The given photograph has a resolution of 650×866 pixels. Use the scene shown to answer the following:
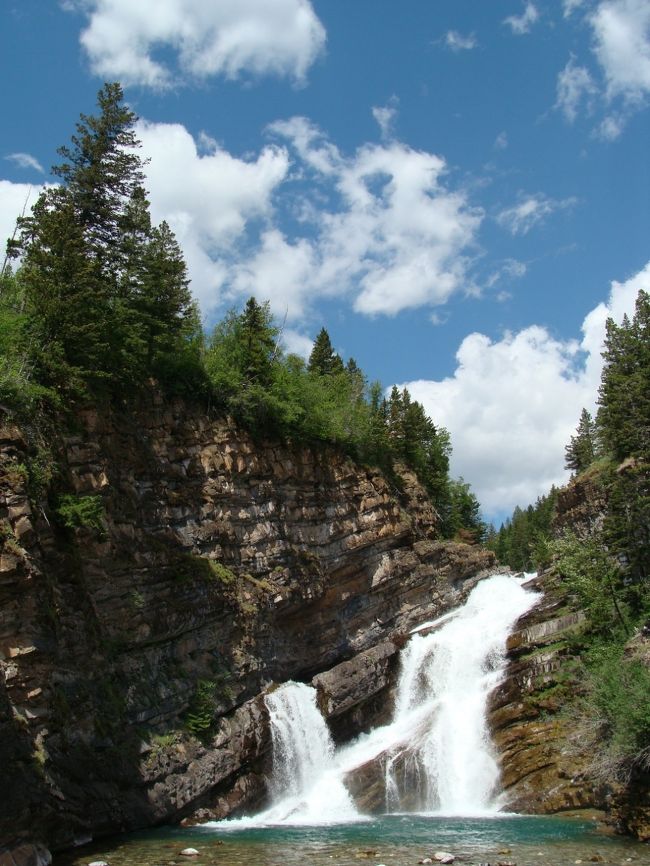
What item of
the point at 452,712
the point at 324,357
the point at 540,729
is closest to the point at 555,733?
the point at 540,729

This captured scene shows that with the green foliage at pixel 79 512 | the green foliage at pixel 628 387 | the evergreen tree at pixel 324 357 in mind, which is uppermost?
the evergreen tree at pixel 324 357

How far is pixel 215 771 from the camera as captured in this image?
27844mm

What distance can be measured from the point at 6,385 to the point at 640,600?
30.8 m

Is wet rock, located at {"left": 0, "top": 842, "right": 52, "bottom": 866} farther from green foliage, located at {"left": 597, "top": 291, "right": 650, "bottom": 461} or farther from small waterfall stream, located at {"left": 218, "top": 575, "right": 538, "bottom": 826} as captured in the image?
green foliage, located at {"left": 597, "top": 291, "right": 650, "bottom": 461}

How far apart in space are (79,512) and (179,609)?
7845 millimetres

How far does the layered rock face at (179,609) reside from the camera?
20.3m

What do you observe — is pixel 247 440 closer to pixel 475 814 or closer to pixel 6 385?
pixel 6 385

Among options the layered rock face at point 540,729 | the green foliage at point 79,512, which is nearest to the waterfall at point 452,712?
the layered rock face at point 540,729

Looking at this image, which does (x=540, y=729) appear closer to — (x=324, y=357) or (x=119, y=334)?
(x=119, y=334)

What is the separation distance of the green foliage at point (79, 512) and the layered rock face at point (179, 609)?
38cm

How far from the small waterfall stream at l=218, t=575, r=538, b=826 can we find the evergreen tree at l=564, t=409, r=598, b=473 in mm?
47240

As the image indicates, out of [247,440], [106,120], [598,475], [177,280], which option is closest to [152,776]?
[247,440]

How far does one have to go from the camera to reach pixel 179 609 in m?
29.6

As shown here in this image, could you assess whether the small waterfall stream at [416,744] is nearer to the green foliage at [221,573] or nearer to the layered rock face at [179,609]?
the layered rock face at [179,609]
